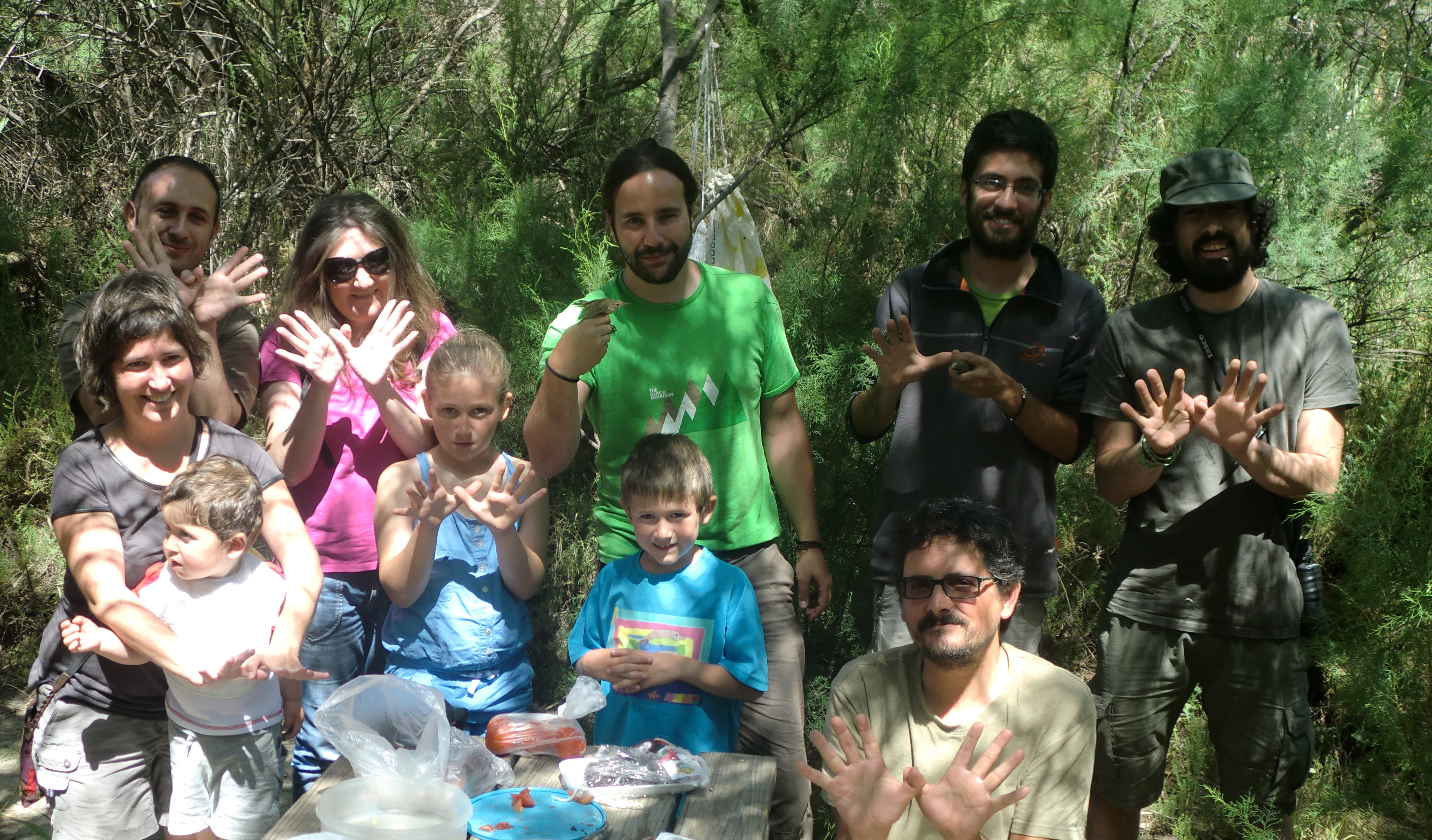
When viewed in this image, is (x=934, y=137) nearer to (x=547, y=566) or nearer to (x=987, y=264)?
(x=987, y=264)

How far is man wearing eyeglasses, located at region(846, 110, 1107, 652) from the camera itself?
2.78m

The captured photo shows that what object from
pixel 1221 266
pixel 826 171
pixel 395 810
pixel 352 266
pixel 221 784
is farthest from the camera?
pixel 826 171

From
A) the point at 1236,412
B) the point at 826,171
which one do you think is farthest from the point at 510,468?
the point at 826,171

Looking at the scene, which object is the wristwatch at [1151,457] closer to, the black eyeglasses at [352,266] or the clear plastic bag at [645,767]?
the clear plastic bag at [645,767]

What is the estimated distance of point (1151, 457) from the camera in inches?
103

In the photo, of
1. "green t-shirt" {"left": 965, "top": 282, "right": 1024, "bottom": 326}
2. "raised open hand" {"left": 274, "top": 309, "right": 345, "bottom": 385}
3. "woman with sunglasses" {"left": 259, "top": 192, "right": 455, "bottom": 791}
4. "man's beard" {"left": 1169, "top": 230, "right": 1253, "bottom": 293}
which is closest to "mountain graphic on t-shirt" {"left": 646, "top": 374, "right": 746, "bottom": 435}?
"woman with sunglasses" {"left": 259, "top": 192, "right": 455, "bottom": 791}

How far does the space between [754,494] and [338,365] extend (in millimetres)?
1156

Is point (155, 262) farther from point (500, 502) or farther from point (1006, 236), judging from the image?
point (1006, 236)

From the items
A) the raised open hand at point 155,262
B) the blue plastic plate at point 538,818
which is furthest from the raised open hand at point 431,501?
the raised open hand at point 155,262

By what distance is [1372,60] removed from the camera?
3.66 meters

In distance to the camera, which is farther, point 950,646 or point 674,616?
point 674,616

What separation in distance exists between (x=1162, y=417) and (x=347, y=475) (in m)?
2.13

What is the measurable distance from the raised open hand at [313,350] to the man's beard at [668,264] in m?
0.82

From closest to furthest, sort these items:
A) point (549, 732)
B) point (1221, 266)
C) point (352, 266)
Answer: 1. point (549, 732)
2. point (1221, 266)
3. point (352, 266)
